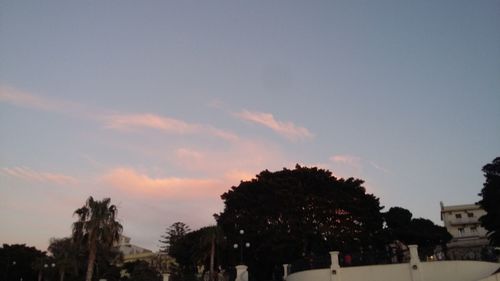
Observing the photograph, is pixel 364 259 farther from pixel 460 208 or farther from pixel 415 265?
pixel 460 208

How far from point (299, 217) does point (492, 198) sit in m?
22.8

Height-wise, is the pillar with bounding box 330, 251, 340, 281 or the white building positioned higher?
the white building

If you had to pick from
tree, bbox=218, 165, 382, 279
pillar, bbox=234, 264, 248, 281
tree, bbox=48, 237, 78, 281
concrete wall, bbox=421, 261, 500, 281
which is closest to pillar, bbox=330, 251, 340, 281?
concrete wall, bbox=421, 261, 500, 281

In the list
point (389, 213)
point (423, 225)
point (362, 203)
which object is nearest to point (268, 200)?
point (362, 203)

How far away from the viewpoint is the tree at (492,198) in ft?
161

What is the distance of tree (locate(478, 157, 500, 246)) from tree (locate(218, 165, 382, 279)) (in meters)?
12.5

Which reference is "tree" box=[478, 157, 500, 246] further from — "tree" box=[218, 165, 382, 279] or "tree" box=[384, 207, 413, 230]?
"tree" box=[218, 165, 382, 279]

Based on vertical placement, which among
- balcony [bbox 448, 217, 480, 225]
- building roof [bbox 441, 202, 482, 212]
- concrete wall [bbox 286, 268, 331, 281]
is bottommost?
concrete wall [bbox 286, 268, 331, 281]

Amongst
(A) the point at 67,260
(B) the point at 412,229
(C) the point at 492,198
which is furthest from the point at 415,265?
(A) the point at 67,260

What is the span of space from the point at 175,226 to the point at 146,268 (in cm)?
2150

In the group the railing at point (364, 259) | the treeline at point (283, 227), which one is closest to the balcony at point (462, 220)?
the treeline at point (283, 227)

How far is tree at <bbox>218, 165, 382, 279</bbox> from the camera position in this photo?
147ft

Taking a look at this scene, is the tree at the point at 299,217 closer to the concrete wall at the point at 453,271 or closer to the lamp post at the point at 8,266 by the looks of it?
the concrete wall at the point at 453,271

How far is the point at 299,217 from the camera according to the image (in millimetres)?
46500
